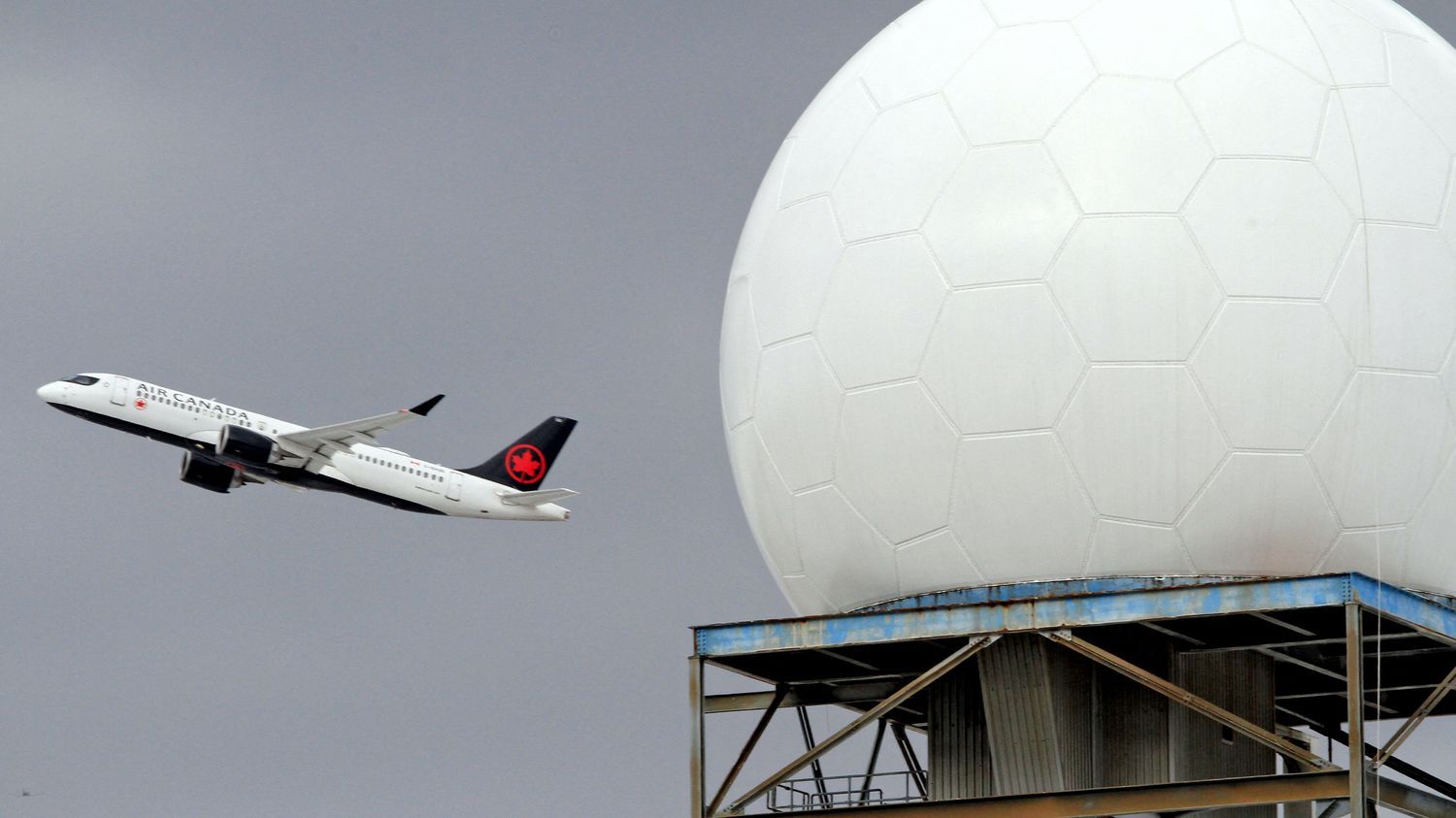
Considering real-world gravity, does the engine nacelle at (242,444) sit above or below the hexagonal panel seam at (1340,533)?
above

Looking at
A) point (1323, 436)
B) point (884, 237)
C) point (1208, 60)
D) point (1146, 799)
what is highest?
point (1208, 60)

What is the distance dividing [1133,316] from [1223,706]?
4.43 meters

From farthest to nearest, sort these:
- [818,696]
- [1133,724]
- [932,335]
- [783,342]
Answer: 1. [818,696]
2. [783,342]
3. [1133,724]
4. [932,335]

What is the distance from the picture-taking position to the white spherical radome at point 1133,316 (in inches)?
765

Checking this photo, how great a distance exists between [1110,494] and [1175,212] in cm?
268

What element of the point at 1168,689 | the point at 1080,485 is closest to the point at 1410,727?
the point at 1168,689

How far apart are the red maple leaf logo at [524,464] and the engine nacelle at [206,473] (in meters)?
10.9

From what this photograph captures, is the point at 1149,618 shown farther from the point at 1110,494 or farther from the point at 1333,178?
the point at 1333,178

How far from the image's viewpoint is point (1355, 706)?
1852 centimetres

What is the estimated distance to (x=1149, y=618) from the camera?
19.2m

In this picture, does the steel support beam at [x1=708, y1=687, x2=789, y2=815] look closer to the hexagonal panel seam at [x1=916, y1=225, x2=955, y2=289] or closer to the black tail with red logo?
the hexagonal panel seam at [x1=916, y1=225, x2=955, y2=289]

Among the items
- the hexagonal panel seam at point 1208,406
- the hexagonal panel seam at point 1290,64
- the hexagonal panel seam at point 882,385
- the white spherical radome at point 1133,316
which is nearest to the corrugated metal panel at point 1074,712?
the white spherical radome at point 1133,316

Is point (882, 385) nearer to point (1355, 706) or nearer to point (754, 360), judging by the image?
point (754, 360)

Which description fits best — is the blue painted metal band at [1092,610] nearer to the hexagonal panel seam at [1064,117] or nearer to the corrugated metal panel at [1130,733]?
the corrugated metal panel at [1130,733]
